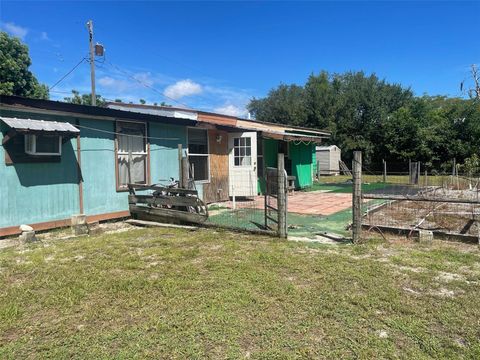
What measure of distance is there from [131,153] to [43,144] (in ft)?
6.70

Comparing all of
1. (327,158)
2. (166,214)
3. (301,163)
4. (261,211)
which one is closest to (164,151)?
(166,214)

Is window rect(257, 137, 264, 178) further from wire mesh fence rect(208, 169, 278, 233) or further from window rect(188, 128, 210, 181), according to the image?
window rect(188, 128, 210, 181)

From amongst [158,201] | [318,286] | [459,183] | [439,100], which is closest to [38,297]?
[318,286]

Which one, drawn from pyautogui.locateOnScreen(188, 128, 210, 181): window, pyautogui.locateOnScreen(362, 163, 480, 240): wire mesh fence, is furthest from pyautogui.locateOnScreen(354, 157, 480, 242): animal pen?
pyautogui.locateOnScreen(188, 128, 210, 181): window

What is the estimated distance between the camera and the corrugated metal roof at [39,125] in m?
6.11

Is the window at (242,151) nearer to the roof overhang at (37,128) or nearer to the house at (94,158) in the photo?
the house at (94,158)

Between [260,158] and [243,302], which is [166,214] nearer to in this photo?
[243,302]

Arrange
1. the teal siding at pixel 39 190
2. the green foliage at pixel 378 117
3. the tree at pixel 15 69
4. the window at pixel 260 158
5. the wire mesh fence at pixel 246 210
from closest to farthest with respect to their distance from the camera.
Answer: the teal siding at pixel 39 190
the wire mesh fence at pixel 246 210
the window at pixel 260 158
the tree at pixel 15 69
the green foliage at pixel 378 117

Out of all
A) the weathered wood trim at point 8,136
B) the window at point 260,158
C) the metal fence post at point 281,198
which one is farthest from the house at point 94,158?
the metal fence post at point 281,198

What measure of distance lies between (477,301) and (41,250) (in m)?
5.79

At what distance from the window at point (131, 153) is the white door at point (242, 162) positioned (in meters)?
3.34

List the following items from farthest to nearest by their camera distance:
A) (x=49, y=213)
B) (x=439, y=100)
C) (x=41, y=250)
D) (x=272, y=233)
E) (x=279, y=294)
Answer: (x=439, y=100) → (x=49, y=213) → (x=272, y=233) → (x=41, y=250) → (x=279, y=294)

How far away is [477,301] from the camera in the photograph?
346 cm

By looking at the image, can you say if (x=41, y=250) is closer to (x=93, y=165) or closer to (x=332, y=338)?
(x=93, y=165)
